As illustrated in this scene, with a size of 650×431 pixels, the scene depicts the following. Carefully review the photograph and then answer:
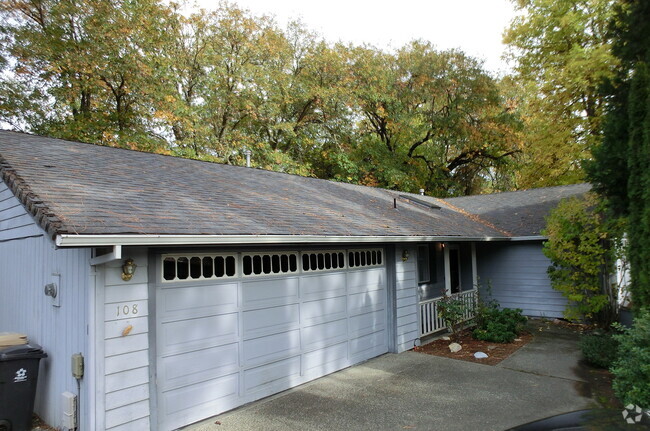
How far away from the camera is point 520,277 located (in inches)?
484

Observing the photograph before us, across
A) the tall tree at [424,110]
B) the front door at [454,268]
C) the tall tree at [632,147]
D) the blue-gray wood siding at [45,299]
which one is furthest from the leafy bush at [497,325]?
the tall tree at [424,110]

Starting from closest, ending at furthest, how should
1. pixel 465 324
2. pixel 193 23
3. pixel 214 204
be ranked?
pixel 214 204
pixel 465 324
pixel 193 23

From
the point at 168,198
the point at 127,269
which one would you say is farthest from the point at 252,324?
the point at 168,198

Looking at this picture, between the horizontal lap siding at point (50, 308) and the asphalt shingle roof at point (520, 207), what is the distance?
37.7ft

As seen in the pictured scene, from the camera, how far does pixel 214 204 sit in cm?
614

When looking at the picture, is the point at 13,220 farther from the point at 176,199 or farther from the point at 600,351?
the point at 600,351

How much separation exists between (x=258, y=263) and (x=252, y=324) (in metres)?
0.87

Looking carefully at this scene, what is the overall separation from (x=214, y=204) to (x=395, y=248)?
4017 millimetres

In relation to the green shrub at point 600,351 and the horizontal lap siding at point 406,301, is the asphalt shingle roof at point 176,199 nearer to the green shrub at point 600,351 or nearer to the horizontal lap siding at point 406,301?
the horizontal lap siding at point 406,301

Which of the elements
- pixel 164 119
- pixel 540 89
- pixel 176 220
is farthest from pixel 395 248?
pixel 164 119

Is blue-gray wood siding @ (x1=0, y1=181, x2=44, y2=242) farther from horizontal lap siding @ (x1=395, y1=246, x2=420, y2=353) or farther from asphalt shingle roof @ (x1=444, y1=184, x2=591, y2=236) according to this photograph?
asphalt shingle roof @ (x1=444, y1=184, x2=591, y2=236)

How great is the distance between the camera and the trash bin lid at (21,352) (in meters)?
4.59

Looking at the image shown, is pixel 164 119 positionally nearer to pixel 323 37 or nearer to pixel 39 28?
pixel 39 28

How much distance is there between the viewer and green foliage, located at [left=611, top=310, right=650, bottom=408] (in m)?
4.36
